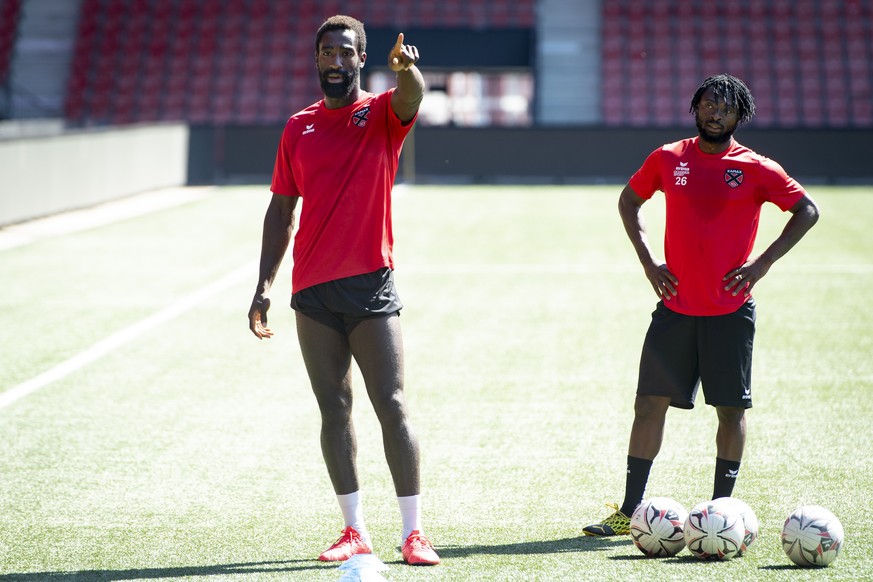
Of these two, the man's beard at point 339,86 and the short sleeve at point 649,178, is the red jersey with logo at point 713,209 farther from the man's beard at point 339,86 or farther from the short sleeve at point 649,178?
the man's beard at point 339,86

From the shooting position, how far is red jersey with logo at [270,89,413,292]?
188 inches

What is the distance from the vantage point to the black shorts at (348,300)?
4781mm

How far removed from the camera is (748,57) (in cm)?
3344

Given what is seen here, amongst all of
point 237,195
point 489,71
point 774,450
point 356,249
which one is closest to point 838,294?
point 774,450

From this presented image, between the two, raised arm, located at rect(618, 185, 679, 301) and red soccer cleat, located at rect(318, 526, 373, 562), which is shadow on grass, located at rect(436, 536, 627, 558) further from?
raised arm, located at rect(618, 185, 679, 301)

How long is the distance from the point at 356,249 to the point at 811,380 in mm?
4842

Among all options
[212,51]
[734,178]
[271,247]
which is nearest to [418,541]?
[271,247]

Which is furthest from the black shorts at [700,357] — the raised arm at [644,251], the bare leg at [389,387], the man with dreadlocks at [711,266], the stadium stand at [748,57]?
the stadium stand at [748,57]

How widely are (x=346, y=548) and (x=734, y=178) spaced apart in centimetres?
215

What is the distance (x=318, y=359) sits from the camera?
4.83m

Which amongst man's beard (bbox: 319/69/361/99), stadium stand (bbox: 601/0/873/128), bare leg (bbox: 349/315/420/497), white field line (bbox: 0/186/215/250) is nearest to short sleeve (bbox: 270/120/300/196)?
man's beard (bbox: 319/69/361/99)

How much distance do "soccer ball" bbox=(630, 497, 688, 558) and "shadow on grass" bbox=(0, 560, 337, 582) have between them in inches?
47.7

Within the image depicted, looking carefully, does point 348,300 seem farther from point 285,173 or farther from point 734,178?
point 734,178

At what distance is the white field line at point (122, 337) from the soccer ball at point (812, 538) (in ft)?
17.2
